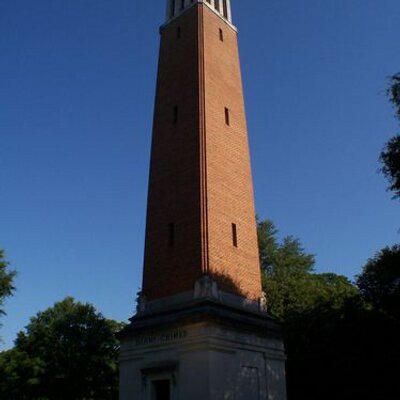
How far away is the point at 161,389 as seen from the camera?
63.9 feet

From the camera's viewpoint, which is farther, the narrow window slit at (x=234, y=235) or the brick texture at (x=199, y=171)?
the narrow window slit at (x=234, y=235)

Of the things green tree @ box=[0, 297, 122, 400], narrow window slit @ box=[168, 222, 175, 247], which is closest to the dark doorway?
narrow window slit @ box=[168, 222, 175, 247]

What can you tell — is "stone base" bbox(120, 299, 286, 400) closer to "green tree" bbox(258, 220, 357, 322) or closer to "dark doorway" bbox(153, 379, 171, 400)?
"dark doorway" bbox(153, 379, 171, 400)

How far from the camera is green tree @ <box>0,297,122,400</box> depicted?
39.7 m

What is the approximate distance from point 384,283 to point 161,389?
1453 cm

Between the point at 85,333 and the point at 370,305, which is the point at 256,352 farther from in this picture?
the point at 85,333

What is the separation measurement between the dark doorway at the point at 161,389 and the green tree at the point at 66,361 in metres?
22.7

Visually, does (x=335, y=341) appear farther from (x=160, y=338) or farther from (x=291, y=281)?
(x=160, y=338)

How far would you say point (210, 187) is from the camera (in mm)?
21781

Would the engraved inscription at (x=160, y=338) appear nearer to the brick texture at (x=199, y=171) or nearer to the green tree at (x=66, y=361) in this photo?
the brick texture at (x=199, y=171)

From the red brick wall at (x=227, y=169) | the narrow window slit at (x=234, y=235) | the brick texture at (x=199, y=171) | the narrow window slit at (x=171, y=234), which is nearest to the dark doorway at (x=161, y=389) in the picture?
the brick texture at (x=199, y=171)

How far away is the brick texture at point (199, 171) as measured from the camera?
2097 cm

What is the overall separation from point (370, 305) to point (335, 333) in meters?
3.29

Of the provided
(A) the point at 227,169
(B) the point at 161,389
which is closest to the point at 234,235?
(A) the point at 227,169
